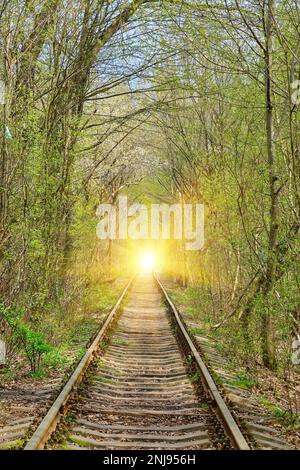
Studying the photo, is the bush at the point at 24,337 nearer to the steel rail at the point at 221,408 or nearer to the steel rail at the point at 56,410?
the steel rail at the point at 56,410

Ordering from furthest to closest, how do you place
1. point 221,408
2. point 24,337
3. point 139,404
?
point 24,337
point 139,404
point 221,408

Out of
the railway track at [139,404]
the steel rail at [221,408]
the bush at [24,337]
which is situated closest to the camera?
the steel rail at [221,408]

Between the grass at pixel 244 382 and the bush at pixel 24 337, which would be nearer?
the bush at pixel 24 337

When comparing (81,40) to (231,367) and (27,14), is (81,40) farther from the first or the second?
(231,367)

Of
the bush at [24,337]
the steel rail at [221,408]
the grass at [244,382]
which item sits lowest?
the grass at [244,382]

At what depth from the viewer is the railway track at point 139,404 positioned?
5098 millimetres

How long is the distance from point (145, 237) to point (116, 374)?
6147 cm

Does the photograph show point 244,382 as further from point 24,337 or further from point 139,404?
point 24,337

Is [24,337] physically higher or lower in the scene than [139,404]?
higher

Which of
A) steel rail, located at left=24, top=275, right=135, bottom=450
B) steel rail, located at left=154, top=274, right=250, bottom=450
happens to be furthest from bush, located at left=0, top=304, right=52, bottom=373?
steel rail, located at left=154, top=274, right=250, bottom=450

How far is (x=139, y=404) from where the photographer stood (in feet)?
21.7

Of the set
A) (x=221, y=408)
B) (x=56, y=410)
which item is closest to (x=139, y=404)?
(x=221, y=408)

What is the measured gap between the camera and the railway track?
5.10 metres

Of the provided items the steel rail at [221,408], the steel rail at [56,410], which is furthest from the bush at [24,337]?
the steel rail at [221,408]
